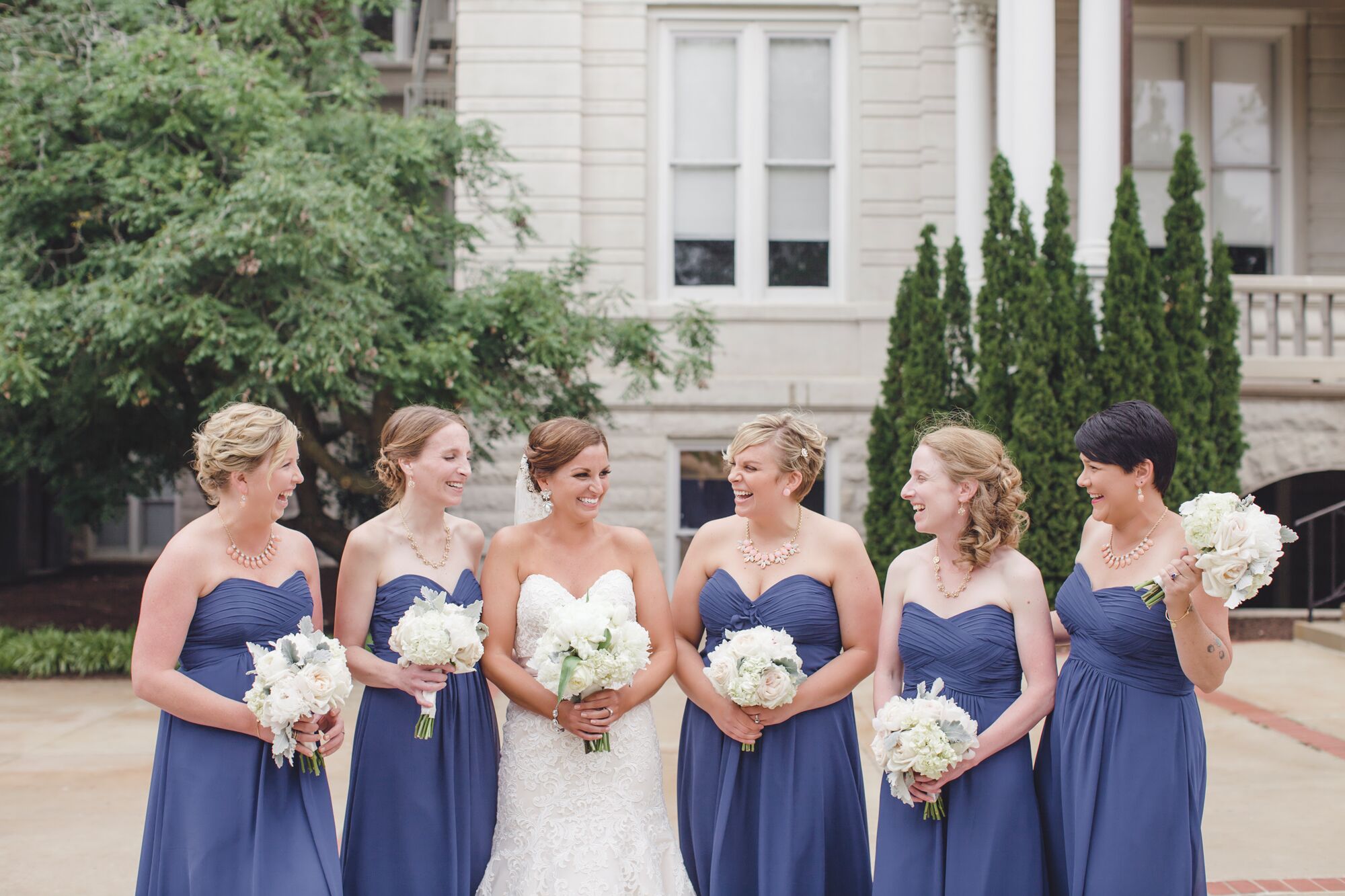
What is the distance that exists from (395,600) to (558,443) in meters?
0.80

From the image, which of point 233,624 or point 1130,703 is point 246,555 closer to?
point 233,624

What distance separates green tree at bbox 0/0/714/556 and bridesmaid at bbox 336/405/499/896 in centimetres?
441

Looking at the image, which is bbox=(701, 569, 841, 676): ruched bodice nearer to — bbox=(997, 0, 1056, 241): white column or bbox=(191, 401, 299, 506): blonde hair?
bbox=(191, 401, 299, 506): blonde hair

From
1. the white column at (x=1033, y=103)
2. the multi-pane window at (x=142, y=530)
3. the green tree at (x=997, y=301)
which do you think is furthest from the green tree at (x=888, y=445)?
the multi-pane window at (x=142, y=530)

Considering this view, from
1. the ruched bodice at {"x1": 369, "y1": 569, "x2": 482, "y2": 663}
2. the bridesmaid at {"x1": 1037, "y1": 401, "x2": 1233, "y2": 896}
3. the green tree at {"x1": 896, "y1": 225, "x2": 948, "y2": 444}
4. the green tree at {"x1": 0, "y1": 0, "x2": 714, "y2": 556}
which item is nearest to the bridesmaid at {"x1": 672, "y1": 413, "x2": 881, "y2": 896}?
the bridesmaid at {"x1": 1037, "y1": 401, "x2": 1233, "y2": 896}

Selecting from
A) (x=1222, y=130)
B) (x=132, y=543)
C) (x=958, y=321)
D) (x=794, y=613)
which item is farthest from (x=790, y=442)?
(x=132, y=543)

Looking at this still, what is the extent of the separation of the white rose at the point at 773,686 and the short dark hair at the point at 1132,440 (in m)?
1.22

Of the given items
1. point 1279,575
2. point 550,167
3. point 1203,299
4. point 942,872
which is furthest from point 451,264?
point 1279,575

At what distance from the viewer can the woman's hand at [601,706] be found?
4.25 meters

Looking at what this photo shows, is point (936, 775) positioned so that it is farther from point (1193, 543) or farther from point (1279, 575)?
point (1279, 575)

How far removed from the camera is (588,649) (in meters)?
4.05

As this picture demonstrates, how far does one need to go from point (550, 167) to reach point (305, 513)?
15.4 feet

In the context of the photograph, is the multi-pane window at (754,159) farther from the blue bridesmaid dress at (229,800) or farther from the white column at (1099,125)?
the blue bridesmaid dress at (229,800)

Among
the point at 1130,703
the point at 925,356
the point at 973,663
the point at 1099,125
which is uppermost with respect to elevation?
the point at 1099,125
